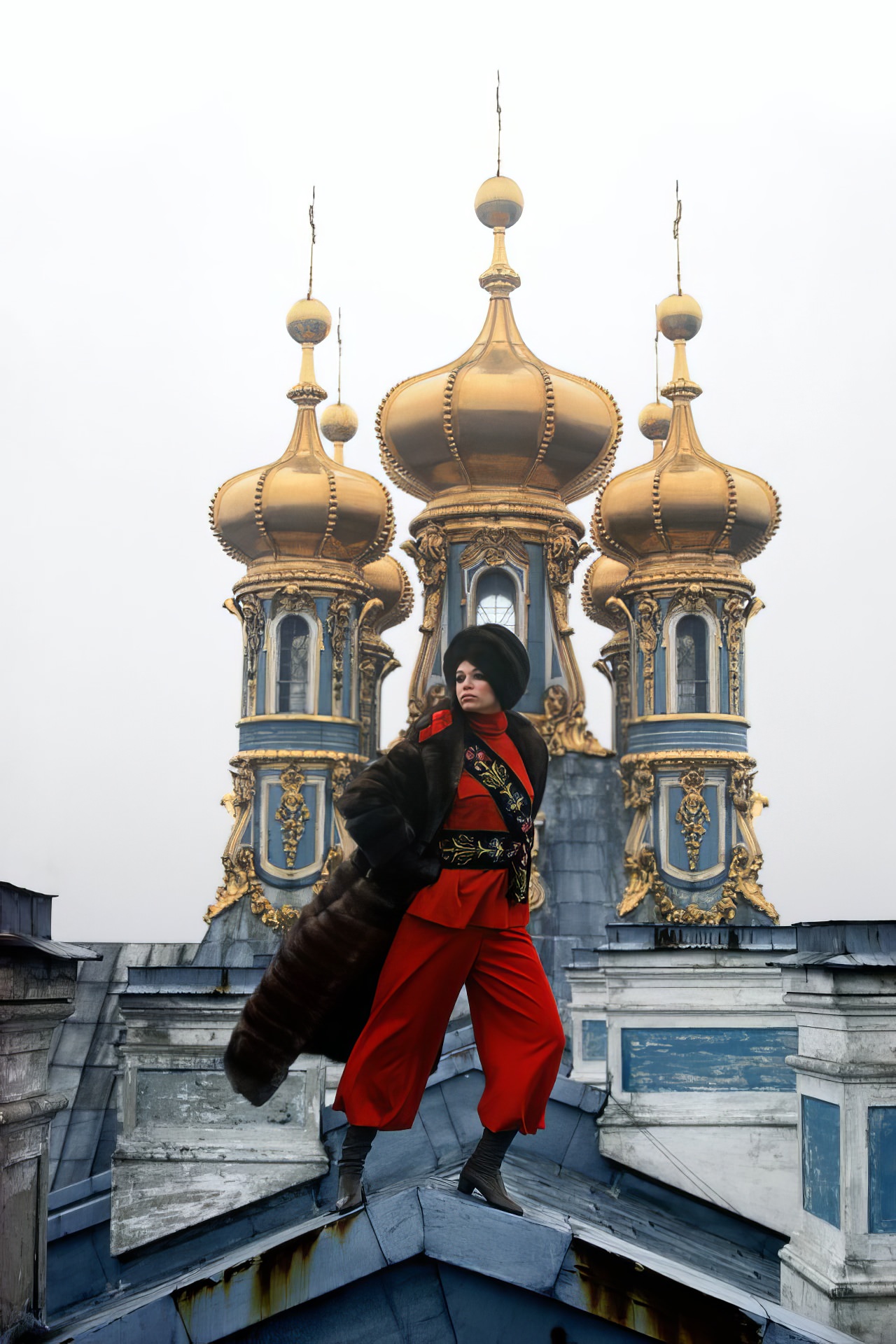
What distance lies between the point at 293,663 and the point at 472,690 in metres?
19.4

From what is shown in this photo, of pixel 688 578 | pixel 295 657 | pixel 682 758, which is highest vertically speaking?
pixel 688 578

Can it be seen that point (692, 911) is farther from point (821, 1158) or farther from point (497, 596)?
point (821, 1158)

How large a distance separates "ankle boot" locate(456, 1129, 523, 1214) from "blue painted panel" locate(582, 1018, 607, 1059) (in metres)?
12.9

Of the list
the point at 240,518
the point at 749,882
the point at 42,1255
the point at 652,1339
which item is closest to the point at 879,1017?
the point at 652,1339

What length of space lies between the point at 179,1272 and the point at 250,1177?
98cm

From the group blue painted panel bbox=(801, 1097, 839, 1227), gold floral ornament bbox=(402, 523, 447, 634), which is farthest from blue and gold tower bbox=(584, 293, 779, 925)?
blue painted panel bbox=(801, 1097, 839, 1227)

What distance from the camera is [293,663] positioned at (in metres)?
25.4

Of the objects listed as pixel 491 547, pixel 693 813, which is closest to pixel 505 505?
pixel 491 547

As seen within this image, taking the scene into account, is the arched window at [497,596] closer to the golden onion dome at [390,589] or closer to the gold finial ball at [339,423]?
the golden onion dome at [390,589]

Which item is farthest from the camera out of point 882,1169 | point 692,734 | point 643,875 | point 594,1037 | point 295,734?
point 295,734

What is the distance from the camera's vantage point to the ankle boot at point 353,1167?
5.88 meters

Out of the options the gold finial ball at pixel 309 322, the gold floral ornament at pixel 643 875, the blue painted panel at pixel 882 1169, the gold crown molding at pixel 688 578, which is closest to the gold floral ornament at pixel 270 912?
the gold floral ornament at pixel 643 875

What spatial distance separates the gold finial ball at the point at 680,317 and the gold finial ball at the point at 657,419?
12.0 ft

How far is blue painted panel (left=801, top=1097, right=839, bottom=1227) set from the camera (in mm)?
7402
